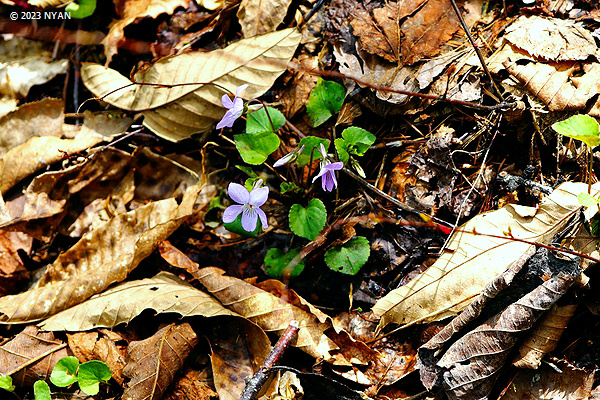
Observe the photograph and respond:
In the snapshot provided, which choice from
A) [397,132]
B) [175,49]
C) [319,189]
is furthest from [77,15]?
[397,132]

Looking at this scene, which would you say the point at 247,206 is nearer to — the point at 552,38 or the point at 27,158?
the point at 27,158

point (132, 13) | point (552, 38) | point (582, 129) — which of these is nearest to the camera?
point (582, 129)

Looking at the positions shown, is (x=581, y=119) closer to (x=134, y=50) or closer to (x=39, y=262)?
(x=134, y=50)

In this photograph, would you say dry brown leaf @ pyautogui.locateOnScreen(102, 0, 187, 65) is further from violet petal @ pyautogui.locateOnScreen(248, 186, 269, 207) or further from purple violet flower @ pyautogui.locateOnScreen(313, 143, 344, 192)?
purple violet flower @ pyautogui.locateOnScreen(313, 143, 344, 192)

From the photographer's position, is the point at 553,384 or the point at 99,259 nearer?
the point at 553,384

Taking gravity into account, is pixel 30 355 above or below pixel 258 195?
below

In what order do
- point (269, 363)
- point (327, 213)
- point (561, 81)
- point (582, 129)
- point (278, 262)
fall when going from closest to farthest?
1. point (582, 129)
2. point (269, 363)
3. point (561, 81)
4. point (278, 262)
5. point (327, 213)

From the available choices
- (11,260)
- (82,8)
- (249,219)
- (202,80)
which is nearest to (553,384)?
(249,219)
